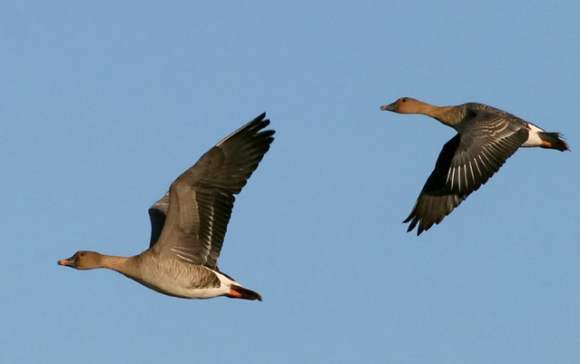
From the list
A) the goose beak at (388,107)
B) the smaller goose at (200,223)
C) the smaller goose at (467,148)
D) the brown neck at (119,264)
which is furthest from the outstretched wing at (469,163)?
the brown neck at (119,264)

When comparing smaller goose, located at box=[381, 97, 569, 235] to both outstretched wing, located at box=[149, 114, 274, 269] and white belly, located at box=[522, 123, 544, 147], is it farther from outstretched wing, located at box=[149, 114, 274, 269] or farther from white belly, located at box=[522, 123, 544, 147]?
outstretched wing, located at box=[149, 114, 274, 269]

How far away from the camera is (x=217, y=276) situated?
63.8 feet

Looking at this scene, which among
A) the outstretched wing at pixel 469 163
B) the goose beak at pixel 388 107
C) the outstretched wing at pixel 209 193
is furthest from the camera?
the goose beak at pixel 388 107

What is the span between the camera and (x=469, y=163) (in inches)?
835

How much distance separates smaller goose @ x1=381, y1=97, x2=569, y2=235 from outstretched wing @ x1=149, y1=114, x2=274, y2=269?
4431mm

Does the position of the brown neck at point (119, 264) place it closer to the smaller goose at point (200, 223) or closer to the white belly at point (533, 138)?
the smaller goose at point (200, 223)

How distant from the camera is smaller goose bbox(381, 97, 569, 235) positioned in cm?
2125

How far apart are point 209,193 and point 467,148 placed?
5429 millimetres

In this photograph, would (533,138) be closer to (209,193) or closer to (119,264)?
(209,193)

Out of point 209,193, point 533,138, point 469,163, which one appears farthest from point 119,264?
point 533,138

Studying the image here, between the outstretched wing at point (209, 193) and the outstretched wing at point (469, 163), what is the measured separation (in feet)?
14.3

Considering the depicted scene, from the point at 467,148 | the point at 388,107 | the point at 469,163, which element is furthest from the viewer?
the point at 388,107

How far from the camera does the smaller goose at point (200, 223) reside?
1862cm

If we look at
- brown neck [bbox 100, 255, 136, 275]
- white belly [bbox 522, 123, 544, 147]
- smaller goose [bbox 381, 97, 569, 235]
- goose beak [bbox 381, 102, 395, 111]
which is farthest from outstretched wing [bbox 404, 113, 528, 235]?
brown neck [bbox 100, 255, 136, 275]
